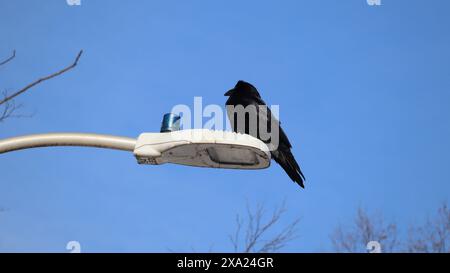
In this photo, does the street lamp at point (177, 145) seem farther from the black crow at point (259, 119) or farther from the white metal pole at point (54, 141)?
the black crow at point (259, 119)

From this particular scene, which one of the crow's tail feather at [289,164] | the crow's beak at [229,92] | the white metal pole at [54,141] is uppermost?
the crow's beak at [229,92]

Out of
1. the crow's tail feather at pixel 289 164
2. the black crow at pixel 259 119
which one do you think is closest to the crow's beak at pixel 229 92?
the black crow at pixel 259 119

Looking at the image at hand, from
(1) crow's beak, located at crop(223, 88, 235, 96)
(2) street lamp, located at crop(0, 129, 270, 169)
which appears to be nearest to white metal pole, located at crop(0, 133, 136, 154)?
(2) street lamp, located at crop(0, 129, 270, 169)

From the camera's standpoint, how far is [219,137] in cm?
369

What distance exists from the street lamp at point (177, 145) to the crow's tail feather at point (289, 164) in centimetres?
433

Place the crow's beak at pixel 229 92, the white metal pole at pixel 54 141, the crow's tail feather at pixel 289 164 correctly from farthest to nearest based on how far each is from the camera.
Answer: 1. the crow's beak at pixel 229 92
2. the crow's tail feather at pixel 289 164
3. the white metal pole at pixel 54 141

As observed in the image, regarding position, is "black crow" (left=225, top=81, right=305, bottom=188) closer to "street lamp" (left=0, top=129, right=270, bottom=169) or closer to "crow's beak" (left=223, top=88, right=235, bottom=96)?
"crow's beak" (left=223, top=88, right=235, bottom=96)

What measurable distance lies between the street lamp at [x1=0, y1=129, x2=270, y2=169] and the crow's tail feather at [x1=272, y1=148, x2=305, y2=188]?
433 centimetres

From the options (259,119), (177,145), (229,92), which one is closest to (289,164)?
(259,119)

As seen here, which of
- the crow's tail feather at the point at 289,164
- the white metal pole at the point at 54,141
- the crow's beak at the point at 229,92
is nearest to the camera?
the white metal pole at the point at 54,141

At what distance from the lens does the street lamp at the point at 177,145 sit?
3.56 meters
